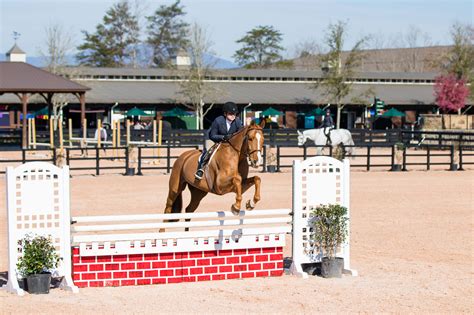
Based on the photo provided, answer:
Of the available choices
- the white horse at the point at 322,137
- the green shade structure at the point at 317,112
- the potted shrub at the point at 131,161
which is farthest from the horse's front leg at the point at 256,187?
the green shade structure at the point at 317,112

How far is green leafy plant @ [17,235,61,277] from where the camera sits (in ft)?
32.5

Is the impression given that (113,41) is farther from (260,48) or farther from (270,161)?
(270,161)

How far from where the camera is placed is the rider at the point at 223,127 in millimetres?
11773

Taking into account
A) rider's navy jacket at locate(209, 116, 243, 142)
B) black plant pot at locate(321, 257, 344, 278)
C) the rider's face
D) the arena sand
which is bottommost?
the arena sand

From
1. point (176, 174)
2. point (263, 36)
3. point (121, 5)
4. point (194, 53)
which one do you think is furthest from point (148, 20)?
point (176, 174)

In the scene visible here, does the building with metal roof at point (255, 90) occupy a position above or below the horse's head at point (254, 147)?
above

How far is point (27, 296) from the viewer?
979 centimetres

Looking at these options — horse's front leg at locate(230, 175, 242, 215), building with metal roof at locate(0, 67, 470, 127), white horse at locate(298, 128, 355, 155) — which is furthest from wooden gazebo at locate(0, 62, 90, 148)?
horse's front leg at locate(230, 175, 242, 215)

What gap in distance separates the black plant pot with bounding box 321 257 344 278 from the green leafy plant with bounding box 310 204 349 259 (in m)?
→ 0.09

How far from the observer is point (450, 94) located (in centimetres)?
6166

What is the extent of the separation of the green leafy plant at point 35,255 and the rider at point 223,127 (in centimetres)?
252

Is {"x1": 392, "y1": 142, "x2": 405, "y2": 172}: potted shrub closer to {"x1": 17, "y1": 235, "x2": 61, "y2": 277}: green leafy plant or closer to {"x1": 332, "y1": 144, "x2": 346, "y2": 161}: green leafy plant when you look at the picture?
{"x1": 332, "y1": 144, "x2": 346, "y2": 161}: green leafy plant

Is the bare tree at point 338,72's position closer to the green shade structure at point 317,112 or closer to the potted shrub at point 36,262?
the green shade structure at point 317,112

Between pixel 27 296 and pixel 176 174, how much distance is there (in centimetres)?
318
